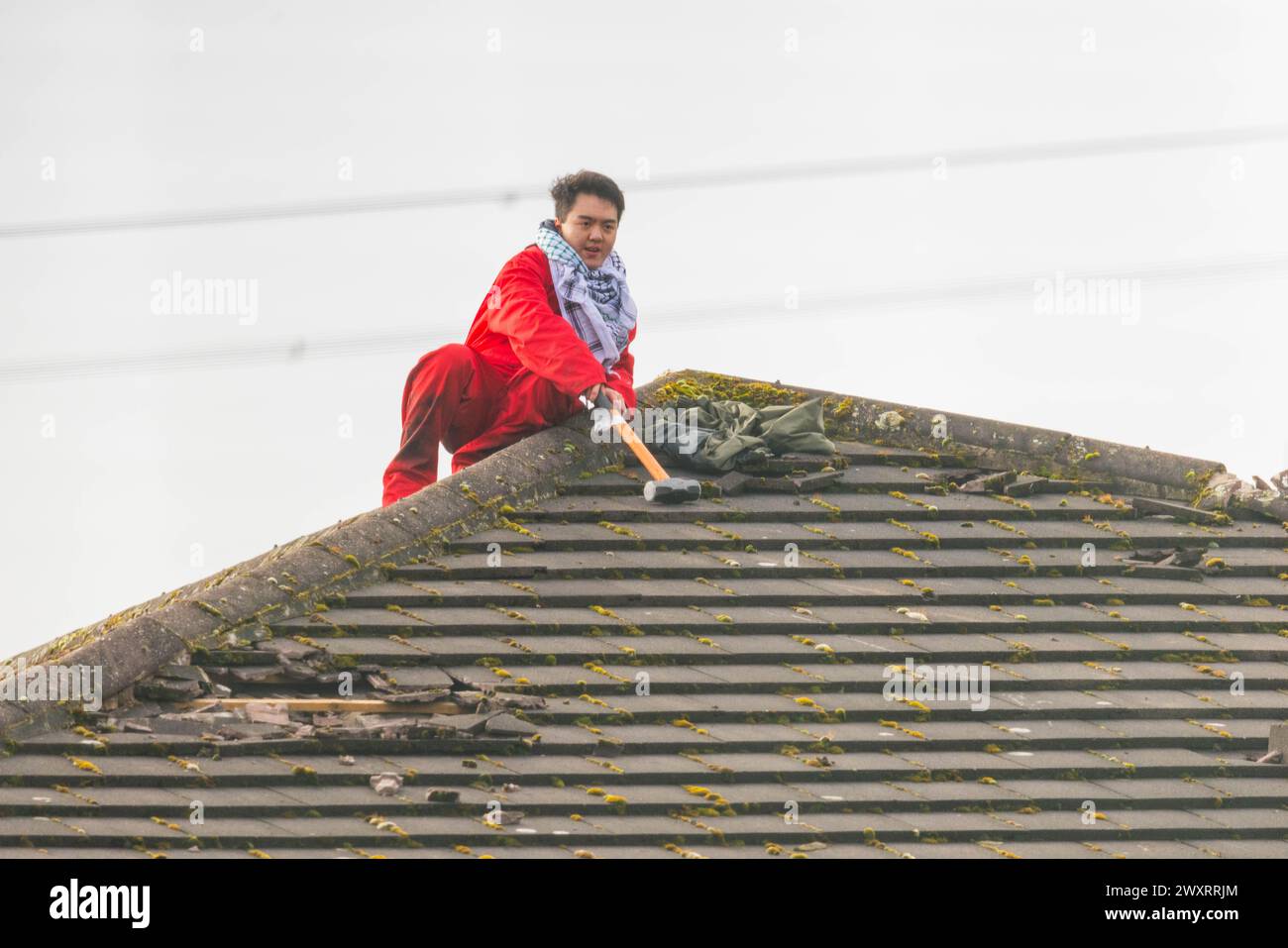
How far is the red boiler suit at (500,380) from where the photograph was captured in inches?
568

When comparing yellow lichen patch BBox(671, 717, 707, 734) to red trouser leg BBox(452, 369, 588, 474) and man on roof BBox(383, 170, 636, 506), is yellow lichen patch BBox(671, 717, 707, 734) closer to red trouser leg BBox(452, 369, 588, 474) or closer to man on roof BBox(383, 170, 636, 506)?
man on roof BBox(383, 170, 636, 506)

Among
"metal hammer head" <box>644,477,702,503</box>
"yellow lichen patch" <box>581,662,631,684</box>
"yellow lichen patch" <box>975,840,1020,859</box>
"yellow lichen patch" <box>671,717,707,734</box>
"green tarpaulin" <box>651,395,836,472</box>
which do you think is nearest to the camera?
"yellow lichen patch" <box>975,840,1020,859</box>

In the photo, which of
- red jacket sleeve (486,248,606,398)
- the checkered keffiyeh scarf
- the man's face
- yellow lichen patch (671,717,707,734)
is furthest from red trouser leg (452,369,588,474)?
yellow lichen patch (671,717,707,734)

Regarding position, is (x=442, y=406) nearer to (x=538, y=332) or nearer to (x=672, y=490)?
(x=538, y=332)

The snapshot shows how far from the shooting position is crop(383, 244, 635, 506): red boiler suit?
14.4 meters

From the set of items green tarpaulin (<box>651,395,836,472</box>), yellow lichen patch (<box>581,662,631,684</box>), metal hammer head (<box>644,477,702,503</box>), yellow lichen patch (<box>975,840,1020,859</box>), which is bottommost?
yellow lichen patch (<box>975,840,1020,859</box>)

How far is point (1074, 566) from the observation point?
13203mm

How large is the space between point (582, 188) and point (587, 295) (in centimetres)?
64

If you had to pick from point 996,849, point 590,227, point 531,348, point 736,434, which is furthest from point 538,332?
point 996,849

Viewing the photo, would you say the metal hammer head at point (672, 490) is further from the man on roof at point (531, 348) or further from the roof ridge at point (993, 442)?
the roof ridge at point (993, 442)

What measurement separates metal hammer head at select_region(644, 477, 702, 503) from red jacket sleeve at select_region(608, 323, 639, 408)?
99cm

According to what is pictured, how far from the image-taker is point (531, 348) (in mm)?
14438

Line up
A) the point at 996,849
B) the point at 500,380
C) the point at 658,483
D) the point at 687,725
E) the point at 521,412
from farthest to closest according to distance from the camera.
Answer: the point at 500,380
the point at 521,412
the point at 658,483
the point at 687,725
the point at 996,849
